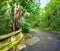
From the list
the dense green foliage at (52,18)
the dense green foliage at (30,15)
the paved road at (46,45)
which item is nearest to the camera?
the dense green foliage at (30,15)

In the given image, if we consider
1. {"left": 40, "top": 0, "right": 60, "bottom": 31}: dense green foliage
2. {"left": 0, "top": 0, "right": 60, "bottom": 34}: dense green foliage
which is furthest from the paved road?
{"left": 40, "top": 0, "right": 60, "bottom": 31}: dense green foliage

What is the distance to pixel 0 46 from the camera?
965cm

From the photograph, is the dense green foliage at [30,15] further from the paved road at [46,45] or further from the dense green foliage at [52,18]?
the paved road at [46,45]

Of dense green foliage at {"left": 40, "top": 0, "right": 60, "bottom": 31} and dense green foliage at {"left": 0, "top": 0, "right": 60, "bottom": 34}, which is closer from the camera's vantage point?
dense green foliage at {"left": 0, "top": 0, "right": 60, "bottom": 34}

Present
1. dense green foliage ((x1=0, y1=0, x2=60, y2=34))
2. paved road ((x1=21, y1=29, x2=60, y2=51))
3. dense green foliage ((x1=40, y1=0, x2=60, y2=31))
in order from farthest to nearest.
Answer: dense green foliage ((x1=40, y1=0, x2=60, y2=31))
paved road ((x1=21, y1=29, x2=60, y2=51))
dense green foliage ((x1=0, y1=0, x2=60, y2=34))

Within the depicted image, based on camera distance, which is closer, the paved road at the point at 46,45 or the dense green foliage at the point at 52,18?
the paved road at the point at 46,45

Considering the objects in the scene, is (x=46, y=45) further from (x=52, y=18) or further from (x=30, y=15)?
(x=52, y=18)

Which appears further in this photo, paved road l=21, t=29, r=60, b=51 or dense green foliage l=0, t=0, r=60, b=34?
paved road l=21, t=29, r=60, b=51

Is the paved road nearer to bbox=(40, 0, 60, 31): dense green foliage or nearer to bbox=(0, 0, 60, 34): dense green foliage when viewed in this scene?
bbox=(0, 0, 60, 34): dense green foliage

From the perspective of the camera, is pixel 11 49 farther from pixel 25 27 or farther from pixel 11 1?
pixel 25 27

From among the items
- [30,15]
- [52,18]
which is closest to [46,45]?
[30,15]

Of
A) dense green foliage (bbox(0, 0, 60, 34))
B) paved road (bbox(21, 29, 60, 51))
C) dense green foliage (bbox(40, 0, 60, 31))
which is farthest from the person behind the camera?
dense green foliage (bbox(40, 0, 60, 31))

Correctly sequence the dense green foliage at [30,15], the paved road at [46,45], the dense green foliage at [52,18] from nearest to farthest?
the dense green foliage at [30,15]
the paved road at [46,45]
the dense green foliage at [52,18]

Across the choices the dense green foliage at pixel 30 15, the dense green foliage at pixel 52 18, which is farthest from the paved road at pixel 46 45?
the dense green foliage at pixel 52 18
